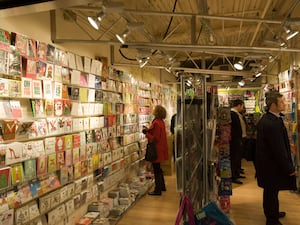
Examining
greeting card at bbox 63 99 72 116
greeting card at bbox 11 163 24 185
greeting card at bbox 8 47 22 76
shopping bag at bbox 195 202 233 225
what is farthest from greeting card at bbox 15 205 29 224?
shopping bag at bbox 195 202 233 225

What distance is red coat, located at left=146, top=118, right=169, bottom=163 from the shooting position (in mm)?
5133

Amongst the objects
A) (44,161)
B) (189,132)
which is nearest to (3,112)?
(44,161)

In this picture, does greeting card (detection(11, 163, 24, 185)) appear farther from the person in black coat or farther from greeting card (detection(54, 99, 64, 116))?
the person in black coat

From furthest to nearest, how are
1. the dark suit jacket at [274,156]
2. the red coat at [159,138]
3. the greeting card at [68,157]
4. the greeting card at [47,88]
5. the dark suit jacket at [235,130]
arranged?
the dark suit jacket at [235,130], the red coat at [159,138], the greeting card at [68,157], the dark suit jacket at [274,156], the greeting card at [47,88]

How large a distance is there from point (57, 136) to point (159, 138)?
2.29 m

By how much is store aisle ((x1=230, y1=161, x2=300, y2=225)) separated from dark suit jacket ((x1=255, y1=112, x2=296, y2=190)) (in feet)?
2.63

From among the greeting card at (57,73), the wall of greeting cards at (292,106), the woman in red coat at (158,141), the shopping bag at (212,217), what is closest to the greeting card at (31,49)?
the greeting card at (57,73)

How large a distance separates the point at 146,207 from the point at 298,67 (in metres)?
3.65

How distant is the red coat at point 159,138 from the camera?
513cm

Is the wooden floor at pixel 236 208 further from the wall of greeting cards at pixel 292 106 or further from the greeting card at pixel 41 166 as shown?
the greeting card at pixel 41 166

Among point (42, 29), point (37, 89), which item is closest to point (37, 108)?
point (37, 89)

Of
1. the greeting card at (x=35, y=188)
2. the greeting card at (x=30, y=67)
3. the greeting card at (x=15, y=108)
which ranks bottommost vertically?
the greeting card at (x=35, y=188)

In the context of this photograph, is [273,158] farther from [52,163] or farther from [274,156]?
[52,163]

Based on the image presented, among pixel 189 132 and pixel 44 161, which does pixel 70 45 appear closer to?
pixel 44 161
